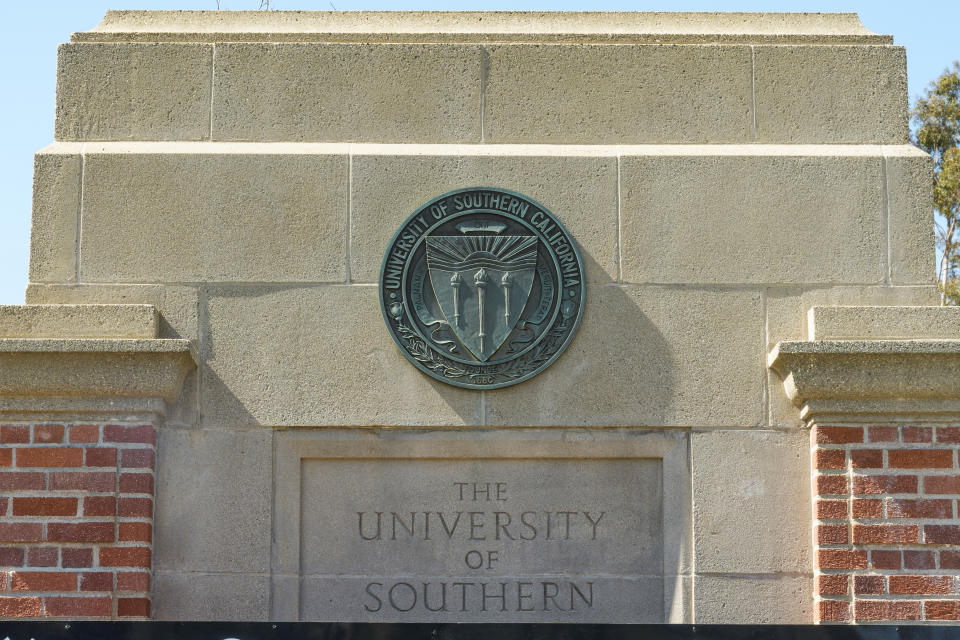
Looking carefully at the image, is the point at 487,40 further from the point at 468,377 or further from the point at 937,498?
the point at 937,498

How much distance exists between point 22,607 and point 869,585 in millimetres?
3347

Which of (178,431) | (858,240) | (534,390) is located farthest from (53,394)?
(858,240)

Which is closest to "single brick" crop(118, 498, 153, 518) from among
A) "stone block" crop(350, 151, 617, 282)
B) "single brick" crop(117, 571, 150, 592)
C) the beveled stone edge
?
"single brick" crop(117, 571, 150, 592)

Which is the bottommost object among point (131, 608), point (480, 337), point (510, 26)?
point (131, 608)

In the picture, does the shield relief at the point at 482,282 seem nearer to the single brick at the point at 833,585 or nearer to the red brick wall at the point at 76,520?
the red brick wall at the point at 76,520

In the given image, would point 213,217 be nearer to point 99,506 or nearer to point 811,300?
point 99,506

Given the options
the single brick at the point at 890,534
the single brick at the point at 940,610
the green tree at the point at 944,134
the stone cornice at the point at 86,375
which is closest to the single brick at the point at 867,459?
the single brick at the point at 890,534

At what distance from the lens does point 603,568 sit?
5.62 meters

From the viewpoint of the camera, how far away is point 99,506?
5449 mm

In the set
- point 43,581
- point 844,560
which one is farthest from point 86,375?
point 844,560

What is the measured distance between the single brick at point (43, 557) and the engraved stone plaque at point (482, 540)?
3.19 ft

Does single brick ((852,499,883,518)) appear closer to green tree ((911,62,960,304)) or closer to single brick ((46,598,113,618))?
single brick ((46,598,113,618))

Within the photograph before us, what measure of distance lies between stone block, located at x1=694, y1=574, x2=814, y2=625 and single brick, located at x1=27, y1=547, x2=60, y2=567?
8.41 ft

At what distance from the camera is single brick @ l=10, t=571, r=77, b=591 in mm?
5391
